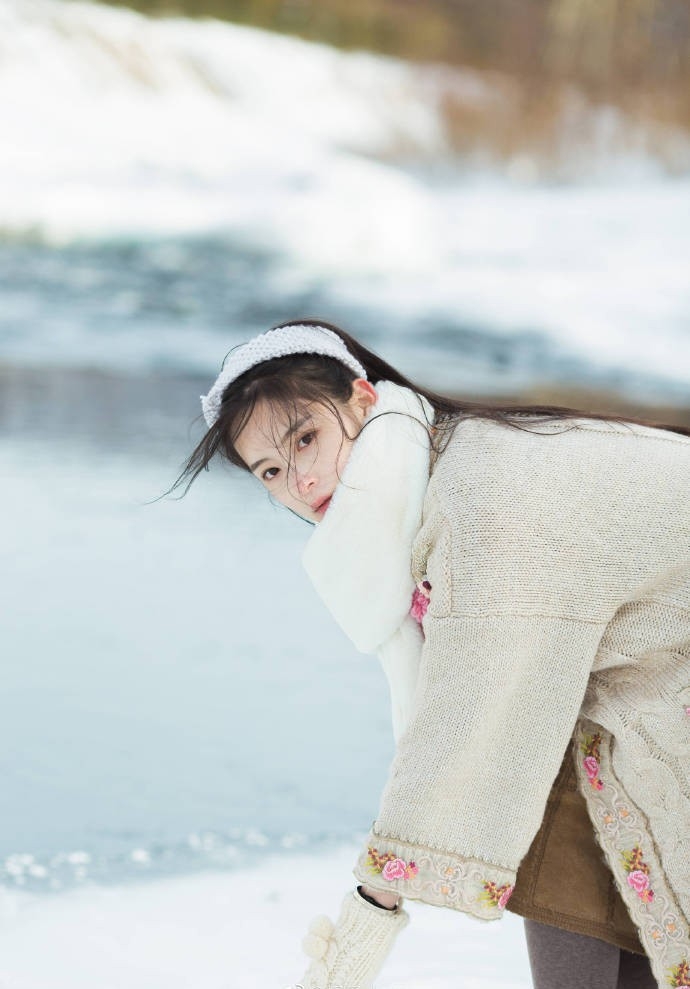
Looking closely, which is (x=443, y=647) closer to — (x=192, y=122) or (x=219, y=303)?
(x=219, y=303)

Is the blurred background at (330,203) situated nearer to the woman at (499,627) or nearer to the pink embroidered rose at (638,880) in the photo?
the woman at (499,627)

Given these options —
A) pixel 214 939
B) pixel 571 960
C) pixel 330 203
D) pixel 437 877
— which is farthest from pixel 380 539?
pixel 330 203

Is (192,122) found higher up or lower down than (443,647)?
higher up

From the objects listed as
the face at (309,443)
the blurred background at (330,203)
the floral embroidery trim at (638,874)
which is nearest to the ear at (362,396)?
the face at (309,443)

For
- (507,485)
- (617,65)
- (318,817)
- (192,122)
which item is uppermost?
(617,65)

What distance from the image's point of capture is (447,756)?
96 cm

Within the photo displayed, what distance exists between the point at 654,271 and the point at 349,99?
5.68ft

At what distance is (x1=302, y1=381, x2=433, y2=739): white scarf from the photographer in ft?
3.37

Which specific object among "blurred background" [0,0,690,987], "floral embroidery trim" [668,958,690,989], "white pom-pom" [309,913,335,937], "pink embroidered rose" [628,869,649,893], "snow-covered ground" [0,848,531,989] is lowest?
"snow-covered ground" [0,848,531,989]

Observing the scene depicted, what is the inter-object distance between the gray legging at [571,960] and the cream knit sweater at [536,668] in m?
0.09

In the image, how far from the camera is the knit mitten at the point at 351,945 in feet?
3.14

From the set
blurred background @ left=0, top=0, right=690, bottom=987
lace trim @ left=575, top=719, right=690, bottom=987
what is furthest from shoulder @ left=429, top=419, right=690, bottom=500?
blurred background @ left=0, top=0, right=690, bottom=987

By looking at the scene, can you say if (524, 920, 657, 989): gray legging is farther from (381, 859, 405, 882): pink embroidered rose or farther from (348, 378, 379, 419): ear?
(348, 378, 379, 419): ear

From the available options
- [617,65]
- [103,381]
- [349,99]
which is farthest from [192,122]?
[617,65]
